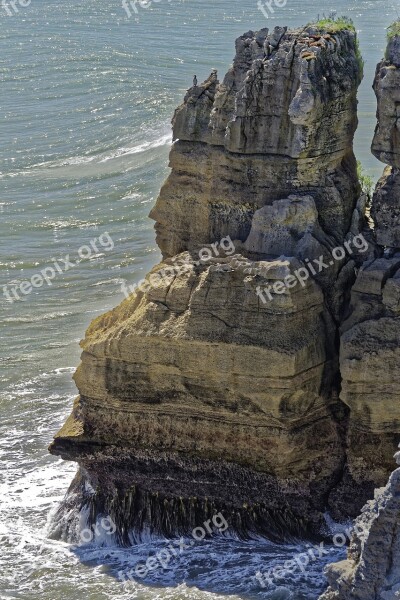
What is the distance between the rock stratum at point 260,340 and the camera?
64.5ft

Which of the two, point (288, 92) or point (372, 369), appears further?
point (288, 92)

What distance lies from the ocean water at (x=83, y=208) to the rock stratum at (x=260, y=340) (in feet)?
3.03

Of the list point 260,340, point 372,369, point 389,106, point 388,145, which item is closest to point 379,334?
point 372,369

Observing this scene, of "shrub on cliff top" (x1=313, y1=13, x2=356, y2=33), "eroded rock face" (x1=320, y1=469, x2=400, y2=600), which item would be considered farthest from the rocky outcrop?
"shrub on cliff top" (x1=313, y1=13, x2=356, y2=33)

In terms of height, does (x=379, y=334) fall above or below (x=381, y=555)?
Result: above

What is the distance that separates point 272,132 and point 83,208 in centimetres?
1961

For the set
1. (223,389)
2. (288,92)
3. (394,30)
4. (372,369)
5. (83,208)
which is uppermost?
(394,30)

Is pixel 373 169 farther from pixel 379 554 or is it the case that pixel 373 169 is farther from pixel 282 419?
pixel 379 554

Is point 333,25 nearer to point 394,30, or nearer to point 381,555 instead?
point 394,30

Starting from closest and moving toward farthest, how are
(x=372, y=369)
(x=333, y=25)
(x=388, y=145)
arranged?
1. (x=372, y=369)
2. (x=388, y=145)
3. (x=333, y=25)

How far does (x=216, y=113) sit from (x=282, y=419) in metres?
5.13

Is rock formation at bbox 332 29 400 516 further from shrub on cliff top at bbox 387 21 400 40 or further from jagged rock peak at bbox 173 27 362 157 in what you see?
jagged rock peak at bbox 173 27 362 157

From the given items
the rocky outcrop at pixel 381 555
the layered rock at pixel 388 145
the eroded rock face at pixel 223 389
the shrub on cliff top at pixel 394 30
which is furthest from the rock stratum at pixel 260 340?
the rocky outcrop at pixel 381 555

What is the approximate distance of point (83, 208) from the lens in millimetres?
39500
